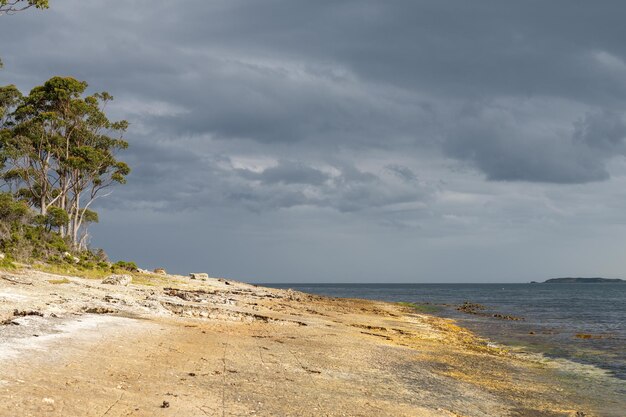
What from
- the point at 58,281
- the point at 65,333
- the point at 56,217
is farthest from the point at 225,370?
the point at 56,217

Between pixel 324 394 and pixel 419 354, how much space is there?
10.8 m

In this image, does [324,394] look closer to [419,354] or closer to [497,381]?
[497,381]

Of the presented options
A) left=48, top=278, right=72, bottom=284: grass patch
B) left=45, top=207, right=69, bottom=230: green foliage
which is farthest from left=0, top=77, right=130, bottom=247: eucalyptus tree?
left=48, top=278, right=72, bottom=284: grass patch

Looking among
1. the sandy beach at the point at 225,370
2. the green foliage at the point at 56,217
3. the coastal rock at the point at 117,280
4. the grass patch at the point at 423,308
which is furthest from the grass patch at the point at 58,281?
the grass patch at the point at 423,308

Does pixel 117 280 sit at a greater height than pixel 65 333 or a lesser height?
greater

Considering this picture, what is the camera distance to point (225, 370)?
14.3 meters

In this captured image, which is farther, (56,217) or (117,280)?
(56,217)

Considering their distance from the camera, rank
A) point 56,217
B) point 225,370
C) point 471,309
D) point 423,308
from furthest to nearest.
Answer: point 423,308 → point 471,309 → point 56,217 → point 225,370

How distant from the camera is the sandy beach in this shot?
35.5 ft

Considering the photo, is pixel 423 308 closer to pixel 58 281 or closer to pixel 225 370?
pixel 58 281

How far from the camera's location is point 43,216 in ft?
189

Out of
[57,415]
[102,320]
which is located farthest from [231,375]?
[102,320]

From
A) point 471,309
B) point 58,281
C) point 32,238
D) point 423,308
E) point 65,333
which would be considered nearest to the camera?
point 65,333

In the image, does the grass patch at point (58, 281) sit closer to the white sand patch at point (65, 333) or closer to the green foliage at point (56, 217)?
the white sand patch at point (65, 333)
